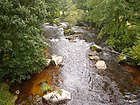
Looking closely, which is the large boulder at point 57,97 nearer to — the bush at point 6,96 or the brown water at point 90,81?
the brown water at point 90,81

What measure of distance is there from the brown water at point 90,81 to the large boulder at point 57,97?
0.41 metres

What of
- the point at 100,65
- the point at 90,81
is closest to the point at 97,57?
the point at 100,65

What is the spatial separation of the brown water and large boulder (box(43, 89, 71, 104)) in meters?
0.41

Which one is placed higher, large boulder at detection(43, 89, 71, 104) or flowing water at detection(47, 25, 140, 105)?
large boulder at detection(43, 89, 71, 104)

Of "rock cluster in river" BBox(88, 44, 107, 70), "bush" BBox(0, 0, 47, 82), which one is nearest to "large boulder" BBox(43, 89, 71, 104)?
"bush" BBox(0, 0, 47, 82)

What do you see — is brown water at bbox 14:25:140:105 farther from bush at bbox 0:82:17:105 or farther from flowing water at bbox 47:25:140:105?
bush at bbox 0:82:17:105

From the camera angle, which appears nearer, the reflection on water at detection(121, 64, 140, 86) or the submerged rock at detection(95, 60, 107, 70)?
the reflection on water at detection(121, 64, 140, 86)

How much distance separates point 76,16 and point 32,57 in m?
30.9

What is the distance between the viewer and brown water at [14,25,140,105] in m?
15.1

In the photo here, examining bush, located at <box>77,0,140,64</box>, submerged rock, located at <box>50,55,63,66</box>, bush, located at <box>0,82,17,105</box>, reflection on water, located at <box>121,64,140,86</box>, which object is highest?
bush, located at <box>77,0,140,64</box>

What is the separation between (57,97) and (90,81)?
403cm

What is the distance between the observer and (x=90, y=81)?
17.7 metres

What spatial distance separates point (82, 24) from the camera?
141ft

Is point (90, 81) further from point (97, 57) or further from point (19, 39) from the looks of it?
point (19, 39)
